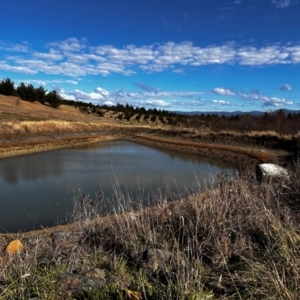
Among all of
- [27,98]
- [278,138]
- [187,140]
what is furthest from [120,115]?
[278,138]

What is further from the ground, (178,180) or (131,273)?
(131,273)

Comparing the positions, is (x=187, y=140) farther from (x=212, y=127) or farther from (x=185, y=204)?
(x=185, y=204)

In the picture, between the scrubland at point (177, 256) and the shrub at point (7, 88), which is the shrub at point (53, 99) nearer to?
the shrub at point (7, 88)

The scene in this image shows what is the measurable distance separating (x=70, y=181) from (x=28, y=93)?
41.1m

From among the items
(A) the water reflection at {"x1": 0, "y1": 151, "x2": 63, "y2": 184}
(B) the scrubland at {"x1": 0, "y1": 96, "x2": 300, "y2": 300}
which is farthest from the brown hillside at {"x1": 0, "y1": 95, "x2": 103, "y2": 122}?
(B) the scrubland at {"x1": 0, "y1": 96, "x2": 300, "y2": 300}

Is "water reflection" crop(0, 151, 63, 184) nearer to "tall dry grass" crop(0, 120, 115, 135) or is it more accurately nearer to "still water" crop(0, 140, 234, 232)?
"still water" crop(0, 140, 234, 232)

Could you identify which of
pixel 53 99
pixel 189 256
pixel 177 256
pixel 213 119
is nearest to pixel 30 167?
pixel 189 256

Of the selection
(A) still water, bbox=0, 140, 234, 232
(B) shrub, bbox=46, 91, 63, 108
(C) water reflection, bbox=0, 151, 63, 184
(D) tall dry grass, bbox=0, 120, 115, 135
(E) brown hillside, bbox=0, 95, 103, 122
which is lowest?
(C) water reflection, bbox=0, 151, 63, 184

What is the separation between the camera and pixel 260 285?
319 centimetres

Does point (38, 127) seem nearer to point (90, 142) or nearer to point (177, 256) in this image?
point (90, 142)

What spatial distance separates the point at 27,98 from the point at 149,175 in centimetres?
4046

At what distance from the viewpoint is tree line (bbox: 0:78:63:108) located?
166 feet

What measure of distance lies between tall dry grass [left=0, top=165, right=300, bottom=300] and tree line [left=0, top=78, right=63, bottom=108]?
4947 centimetres

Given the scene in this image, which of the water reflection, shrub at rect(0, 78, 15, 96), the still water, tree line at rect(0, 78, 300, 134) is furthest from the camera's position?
shrub at rect(0, 78, 15, 96)
